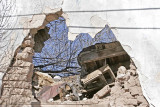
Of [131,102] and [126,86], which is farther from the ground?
[126,86]

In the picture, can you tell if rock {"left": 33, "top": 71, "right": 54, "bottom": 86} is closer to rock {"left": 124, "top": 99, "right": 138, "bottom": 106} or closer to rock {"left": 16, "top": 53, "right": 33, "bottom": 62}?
rock {"left": 16, "top": 53, "right": 33, "bottom": 62}

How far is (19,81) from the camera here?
5.14 m

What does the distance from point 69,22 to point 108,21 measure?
36.8 inches

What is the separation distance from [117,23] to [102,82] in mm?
2851

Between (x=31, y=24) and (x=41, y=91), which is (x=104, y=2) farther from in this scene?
(x=41, y=91)

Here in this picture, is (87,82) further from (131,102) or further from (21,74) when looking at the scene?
(21,74)

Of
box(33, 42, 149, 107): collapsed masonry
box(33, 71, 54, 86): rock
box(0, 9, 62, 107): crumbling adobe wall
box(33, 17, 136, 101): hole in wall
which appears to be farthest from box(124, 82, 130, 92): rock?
box(33, 71, 54, 86): rock

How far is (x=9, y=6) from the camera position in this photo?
19.4 ft

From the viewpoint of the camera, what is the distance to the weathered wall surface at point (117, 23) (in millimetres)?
4723

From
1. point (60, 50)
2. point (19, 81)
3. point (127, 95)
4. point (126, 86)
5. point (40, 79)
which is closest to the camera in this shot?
point (19, 81)

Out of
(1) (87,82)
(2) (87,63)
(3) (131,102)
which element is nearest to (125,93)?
(3) (131,102)

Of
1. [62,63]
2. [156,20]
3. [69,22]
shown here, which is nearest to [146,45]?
[156,20]

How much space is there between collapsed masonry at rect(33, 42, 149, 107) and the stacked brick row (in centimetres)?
63

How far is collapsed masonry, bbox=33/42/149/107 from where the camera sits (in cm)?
576
